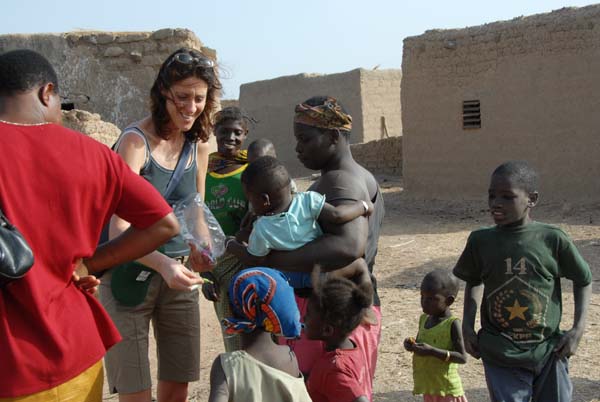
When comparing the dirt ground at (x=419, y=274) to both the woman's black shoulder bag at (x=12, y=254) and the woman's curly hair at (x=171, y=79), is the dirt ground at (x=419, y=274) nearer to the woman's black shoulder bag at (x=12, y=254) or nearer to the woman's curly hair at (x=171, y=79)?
the woman's curly hair at (x=171, y=79)

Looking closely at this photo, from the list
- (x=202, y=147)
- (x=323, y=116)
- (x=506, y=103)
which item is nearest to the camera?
(x=323, y=116)

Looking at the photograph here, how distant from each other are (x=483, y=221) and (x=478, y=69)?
2.97m

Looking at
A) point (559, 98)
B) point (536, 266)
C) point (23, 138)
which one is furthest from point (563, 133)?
point (23, 138)

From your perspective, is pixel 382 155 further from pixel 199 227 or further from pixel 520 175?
pixel 199 227

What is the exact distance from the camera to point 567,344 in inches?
126

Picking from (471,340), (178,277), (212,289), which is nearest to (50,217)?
(178,277)

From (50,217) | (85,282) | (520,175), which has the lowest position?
(85,282)

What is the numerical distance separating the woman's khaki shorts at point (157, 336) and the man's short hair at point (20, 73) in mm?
1214

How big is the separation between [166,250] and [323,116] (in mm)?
848

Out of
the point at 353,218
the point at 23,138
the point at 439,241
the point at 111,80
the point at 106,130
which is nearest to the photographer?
the point at 23,138

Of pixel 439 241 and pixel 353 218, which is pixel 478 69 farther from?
pixel 353 218

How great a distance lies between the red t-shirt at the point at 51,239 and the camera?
77.9 inches

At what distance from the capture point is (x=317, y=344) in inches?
115

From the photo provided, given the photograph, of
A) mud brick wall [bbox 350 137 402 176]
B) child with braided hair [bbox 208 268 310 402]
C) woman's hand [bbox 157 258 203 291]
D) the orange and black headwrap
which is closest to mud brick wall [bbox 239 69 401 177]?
mud brick wall [bbox 350 137 402 176]
